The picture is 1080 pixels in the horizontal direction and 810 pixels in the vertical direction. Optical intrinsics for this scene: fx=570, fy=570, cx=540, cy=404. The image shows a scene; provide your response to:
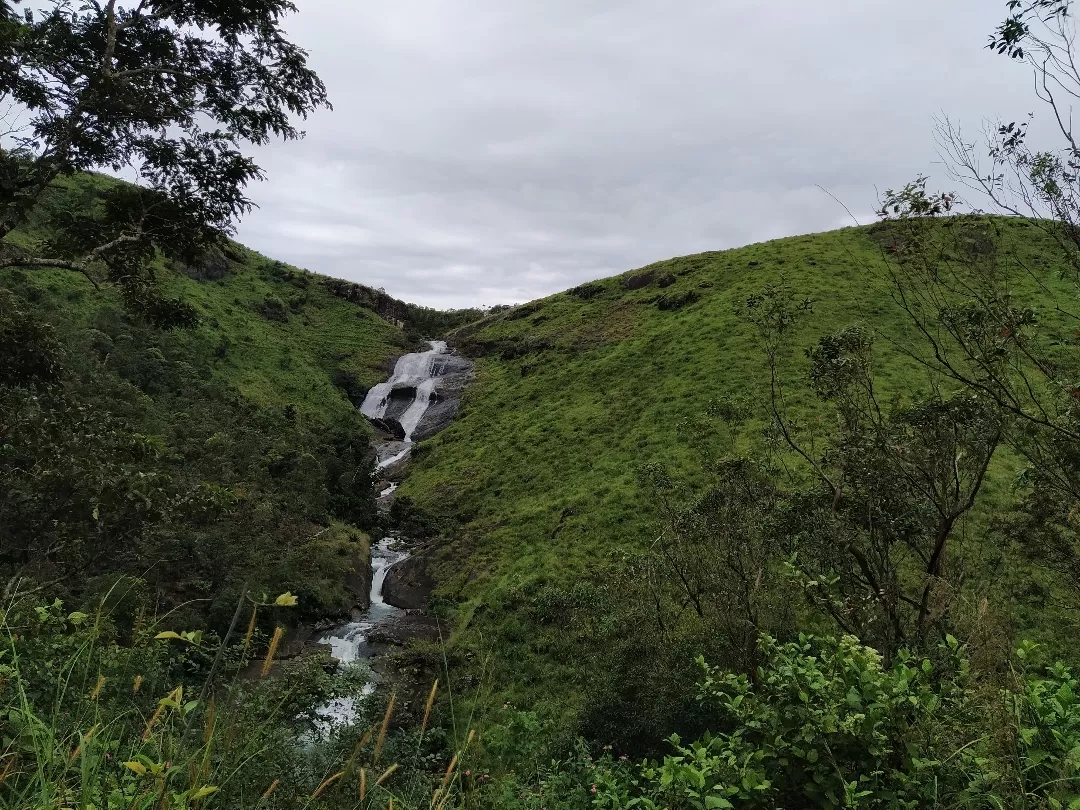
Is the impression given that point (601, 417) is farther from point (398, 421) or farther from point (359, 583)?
point (398, 421)

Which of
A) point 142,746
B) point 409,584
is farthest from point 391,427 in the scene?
point 142,746

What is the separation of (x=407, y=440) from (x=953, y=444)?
43.5m

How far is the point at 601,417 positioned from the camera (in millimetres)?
38438

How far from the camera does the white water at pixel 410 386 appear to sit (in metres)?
52.9

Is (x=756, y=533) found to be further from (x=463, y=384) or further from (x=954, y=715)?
(x=463, y=384)

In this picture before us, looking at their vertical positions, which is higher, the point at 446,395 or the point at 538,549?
the point at 446,395

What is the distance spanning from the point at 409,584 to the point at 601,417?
17.5m

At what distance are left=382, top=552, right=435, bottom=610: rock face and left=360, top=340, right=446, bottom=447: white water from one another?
760 inches

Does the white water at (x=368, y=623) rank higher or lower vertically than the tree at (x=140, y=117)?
lower

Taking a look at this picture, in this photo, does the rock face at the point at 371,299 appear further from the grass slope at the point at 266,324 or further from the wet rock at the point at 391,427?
the wet rock at the point at 391,427

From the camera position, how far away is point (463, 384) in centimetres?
5503

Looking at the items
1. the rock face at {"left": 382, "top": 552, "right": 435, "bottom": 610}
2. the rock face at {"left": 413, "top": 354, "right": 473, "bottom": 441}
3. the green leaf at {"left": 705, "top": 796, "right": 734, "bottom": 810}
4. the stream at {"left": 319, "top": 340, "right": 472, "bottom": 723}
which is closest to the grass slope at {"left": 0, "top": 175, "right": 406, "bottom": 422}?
the stream at {"left": 319, "top": 340, "right": 472, "bottom": 723}

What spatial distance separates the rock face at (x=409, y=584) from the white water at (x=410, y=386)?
760 inches

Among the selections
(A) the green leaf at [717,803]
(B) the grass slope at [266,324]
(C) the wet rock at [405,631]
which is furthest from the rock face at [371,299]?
(A) the green leaf at [717,803]
